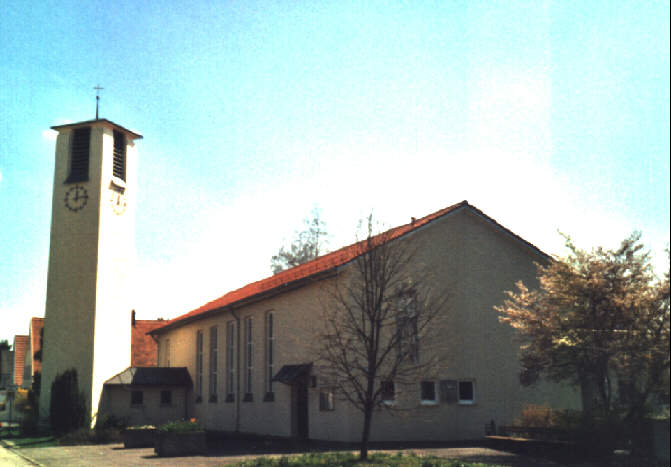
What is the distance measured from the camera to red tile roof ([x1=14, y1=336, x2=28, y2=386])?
179ft

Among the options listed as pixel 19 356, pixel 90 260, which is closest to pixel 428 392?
pixel 90 260

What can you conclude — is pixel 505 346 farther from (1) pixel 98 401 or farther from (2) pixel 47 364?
(2) pixel 47 364

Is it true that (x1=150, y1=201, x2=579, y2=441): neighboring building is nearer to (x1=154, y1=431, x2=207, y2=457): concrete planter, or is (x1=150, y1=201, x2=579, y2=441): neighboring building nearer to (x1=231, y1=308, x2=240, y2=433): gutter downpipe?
(x1=231, y1=308, x2=240, y2=433): gutter downpipe

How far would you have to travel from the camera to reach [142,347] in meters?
44.6

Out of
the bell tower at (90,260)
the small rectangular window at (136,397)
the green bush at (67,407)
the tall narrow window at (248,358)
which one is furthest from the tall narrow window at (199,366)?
the tall narrow window at (248,358)

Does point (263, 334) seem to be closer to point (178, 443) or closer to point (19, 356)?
point (178, 443)

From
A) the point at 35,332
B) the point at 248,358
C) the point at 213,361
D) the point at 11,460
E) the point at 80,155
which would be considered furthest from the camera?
the point at 35,332

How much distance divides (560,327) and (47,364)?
24813 millimetres

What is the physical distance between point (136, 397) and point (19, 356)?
28605 millimetres

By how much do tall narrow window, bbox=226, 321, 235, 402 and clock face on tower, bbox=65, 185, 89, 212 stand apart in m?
9.23

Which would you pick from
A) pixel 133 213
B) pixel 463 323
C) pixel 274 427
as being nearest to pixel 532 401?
pixel 463 323

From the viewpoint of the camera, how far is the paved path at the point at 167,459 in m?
16.8

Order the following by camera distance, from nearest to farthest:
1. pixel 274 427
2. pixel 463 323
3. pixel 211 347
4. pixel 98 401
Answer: pixel 463 323
pixel 274 427
pixel 98 401
pixel 211 347

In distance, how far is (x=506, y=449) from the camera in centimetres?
1928
